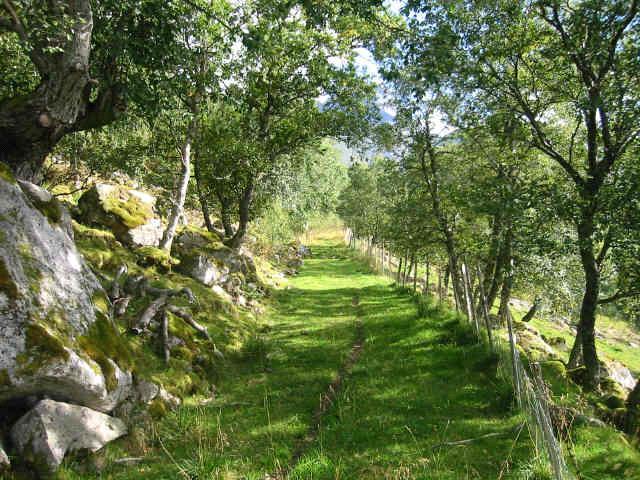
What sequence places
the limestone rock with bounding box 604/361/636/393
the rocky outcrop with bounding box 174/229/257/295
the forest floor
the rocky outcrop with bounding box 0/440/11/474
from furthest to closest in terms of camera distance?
the limestone rock with bounding box 604/361/636/393 < the rocky outcrop with bounding box 174/229/257/295 < the forest floor < the rocky outcrop with bounding box 0/440/11/474

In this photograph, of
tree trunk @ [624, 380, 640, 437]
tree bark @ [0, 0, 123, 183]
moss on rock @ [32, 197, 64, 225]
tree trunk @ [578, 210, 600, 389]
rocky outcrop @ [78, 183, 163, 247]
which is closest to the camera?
tree bark @ [0, 0, 123, 183]

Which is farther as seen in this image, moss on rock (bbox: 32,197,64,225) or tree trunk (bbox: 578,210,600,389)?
tree trunk (bbox: 578,210,600,389)

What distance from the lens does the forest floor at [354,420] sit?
6.59 metres

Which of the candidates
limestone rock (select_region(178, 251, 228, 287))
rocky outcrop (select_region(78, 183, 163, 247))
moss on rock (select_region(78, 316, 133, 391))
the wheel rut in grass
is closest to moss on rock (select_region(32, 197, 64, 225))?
moss on rock (select_region(78, 316, 133, 391))

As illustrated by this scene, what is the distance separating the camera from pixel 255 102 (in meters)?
17.9

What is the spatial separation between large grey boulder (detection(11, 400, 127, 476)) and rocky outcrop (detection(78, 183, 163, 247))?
10.8 m

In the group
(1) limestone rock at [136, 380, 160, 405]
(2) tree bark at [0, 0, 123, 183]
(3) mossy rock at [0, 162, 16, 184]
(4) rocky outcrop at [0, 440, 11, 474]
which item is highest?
(2) tree bark at [0, 0, 123, 183]

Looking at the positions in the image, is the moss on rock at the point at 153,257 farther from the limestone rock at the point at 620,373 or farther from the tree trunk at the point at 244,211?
the limestone rock at the point at 620,373

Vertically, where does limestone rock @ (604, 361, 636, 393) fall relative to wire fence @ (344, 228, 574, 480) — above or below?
below

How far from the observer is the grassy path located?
6.71 metres

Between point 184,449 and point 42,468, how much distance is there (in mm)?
2347

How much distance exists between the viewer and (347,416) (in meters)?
8.82

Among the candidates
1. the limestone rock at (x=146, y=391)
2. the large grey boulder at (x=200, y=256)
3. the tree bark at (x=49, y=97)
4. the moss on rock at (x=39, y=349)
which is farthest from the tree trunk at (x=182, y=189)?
the moss on rock at (x=39, y=349)

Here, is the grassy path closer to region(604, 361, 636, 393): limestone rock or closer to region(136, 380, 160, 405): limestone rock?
region(136, 380, 160, 405): limestone rock
